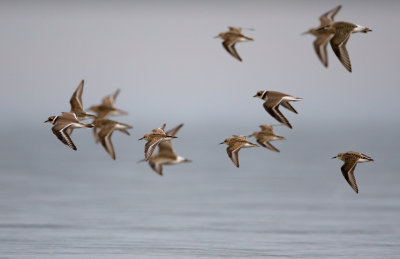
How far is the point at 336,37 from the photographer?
59.1 feet

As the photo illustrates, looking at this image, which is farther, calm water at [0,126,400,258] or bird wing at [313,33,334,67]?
calm water at [0,126,400,258]

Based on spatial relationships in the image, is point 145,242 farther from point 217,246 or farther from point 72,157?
point 72,157

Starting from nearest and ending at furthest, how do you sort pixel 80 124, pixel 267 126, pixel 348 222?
pixel 80 124
pixel 267 126
pixel 348 222

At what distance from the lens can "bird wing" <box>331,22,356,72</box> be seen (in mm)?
17719

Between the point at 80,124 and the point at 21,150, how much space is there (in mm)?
48176

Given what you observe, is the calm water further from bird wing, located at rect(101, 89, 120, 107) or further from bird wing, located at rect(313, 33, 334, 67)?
bird wing, located at rect(313, 33, 334, 67)

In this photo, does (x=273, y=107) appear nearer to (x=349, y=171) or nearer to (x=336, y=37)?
(x=336, y=37)

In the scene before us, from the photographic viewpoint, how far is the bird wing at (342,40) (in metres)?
17.7

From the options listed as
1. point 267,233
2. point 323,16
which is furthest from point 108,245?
point 323,16

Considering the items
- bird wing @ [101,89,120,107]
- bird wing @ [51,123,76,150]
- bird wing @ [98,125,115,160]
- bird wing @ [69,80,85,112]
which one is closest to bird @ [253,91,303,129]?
bird wing @ [98,125,115,160]

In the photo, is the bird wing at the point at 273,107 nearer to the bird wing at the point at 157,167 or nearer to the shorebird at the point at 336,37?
the shorebird at the point at 336,37

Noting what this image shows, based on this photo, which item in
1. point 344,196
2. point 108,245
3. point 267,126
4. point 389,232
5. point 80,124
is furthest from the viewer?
point 344,196

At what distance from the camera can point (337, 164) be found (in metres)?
54.4

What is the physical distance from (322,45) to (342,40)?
0.32 metres
